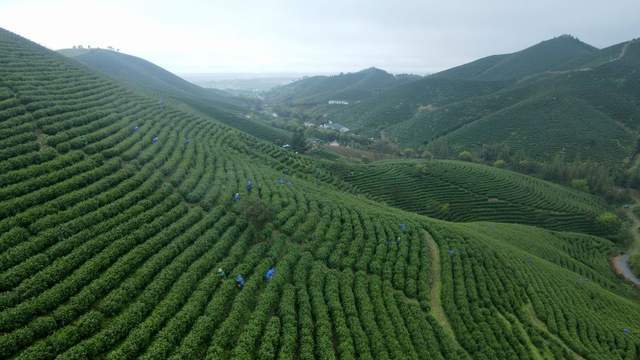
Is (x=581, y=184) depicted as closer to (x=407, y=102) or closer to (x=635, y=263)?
(x=635, y=263)

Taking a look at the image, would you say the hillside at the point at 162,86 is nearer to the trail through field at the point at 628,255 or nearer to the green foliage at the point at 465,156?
the green foliage at the point at 465,156

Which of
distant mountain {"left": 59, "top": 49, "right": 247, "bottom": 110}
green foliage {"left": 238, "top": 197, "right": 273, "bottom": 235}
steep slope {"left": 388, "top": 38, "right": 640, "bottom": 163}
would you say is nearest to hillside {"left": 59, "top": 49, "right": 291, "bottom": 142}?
distant mountain {"left": 59, "top": 49, "right": 247, "bottom": 110}

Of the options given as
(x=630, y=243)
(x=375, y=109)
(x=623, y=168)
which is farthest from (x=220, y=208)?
(x=375, y=109)

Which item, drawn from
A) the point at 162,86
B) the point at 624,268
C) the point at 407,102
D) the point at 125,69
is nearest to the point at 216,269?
the point at 624,268

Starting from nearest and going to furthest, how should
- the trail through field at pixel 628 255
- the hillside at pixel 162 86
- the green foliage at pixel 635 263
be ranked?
the green foliage at pixel 635 263, the trail through field at pixel 628 255, the hillside at pixel 162 86

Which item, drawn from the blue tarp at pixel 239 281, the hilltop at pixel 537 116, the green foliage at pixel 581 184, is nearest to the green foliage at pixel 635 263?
the green foliage at pixel 581 184

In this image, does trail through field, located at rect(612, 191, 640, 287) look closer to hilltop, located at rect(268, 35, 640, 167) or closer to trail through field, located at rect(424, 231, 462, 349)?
hilltop, located at rect(268, 35, 640, 167)
